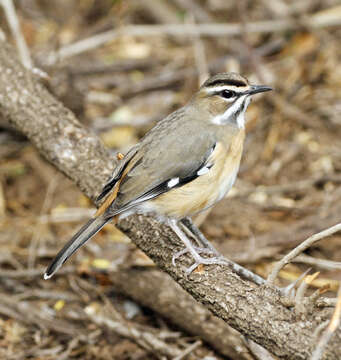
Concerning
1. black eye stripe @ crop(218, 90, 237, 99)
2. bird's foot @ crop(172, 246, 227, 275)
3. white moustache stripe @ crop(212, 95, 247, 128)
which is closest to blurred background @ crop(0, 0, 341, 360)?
bird's foot @ crop(172, 246, 227, 275)

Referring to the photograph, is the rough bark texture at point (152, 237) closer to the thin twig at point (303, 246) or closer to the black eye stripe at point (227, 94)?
the thin twig at point (303, 246)

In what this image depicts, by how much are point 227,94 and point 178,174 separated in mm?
829

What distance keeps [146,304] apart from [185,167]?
64.2 inches

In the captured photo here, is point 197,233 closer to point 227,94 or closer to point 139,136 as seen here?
point 227,94

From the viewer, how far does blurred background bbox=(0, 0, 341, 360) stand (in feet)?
18.3

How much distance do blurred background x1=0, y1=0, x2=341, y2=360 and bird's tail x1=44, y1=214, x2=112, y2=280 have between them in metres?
1.35

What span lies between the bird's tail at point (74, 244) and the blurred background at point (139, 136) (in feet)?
4.44

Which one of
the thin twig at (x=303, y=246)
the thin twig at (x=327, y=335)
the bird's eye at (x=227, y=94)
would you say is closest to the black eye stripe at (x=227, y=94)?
the bird's eye at (x=227, y=94)

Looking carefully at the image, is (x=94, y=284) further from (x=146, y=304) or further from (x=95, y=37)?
(x=95, y=37)

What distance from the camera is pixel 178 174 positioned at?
172 inches

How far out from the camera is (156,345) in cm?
502

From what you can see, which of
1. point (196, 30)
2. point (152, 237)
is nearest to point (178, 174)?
point (152, 237)

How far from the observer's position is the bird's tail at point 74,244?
160 inches

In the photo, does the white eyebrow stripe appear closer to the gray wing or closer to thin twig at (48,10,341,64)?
the gray wing
